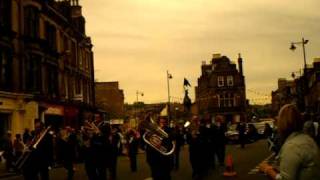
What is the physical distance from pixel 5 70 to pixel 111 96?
2449 inches

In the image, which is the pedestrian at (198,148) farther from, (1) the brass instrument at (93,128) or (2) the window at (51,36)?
(2) the window at (51,36)

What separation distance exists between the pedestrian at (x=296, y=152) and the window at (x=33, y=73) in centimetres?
3479

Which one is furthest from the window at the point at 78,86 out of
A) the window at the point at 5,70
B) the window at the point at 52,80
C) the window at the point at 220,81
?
the window at the point at 220,81

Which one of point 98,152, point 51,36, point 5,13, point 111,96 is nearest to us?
point 98,152

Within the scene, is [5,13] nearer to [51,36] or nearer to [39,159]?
[51,36]

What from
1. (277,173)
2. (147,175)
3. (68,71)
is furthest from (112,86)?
(277,173)

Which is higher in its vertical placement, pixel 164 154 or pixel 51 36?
pixel 51 36

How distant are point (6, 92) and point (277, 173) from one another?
31.3 meters

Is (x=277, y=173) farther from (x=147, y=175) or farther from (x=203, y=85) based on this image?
(x=203, y=85)

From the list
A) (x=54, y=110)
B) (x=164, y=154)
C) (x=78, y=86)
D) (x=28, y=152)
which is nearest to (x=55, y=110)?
(x=54, y=110)

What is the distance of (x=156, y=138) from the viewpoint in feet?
45.8

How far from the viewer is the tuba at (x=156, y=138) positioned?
45.3 feet

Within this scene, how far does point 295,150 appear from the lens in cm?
545

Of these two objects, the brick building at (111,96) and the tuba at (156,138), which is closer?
the tuba at (156,138)
